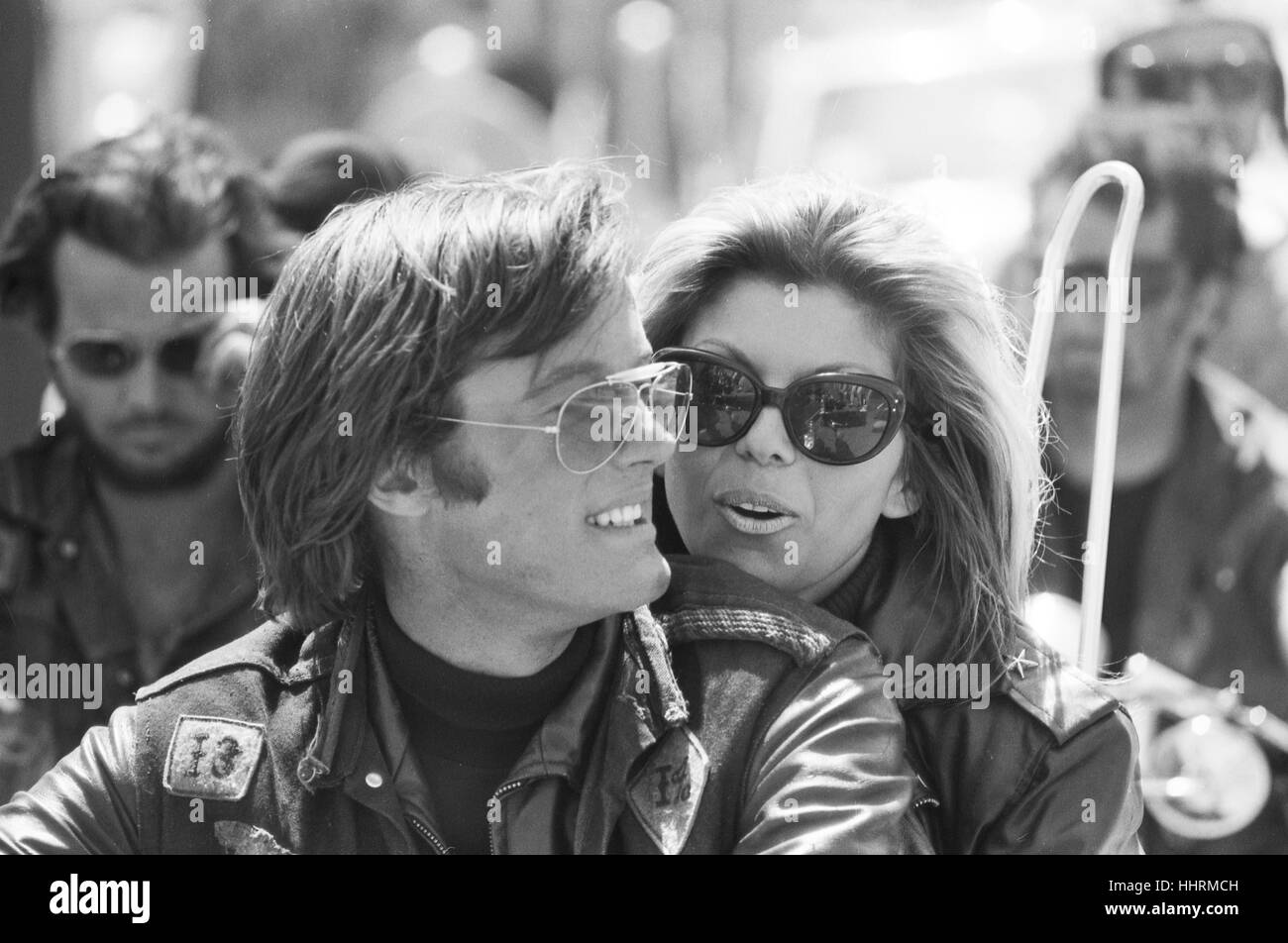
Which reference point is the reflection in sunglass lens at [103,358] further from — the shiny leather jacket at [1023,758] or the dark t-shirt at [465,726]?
the shiny leather jacket at [1023,758]

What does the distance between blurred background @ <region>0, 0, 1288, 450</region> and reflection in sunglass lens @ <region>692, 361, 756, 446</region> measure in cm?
142

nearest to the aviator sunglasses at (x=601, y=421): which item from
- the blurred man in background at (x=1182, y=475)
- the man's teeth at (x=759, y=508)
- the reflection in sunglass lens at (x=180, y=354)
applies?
the man's teeth at (x=759, y=508)

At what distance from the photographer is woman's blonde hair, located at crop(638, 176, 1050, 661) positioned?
2.06 meters

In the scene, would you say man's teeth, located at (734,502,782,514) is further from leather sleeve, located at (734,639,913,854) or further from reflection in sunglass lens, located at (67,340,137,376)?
reflection in sunglass lens, located at (67,340,137,376)

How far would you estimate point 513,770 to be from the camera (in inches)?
70.8

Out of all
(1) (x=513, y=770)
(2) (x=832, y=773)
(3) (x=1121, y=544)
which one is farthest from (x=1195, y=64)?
(1) (x=513, y=770)

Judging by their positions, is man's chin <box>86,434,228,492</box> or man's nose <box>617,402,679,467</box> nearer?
man's nose <box>617,402,679,467</box>

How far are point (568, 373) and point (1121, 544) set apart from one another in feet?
7.34

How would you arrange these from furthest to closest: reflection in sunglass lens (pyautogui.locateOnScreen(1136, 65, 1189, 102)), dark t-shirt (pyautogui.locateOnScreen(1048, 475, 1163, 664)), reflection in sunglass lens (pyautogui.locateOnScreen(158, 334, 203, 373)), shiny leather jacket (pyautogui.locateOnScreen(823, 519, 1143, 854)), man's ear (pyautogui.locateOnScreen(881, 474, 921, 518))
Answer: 1. dark t-shirt (pyautogui.locateOnScreen(1048, 475, 1163, 664))
2. reflection in sunglass lens (pyautogui.locateOnScreen(1136, 65, 1189, 102))
3. reflection in sunglass lens (pyautogui.locateOnScreen(158, 334, 203, 373))
4. man's ear (pyautogui.locateOnScreen(881, 474, 921, 518))
5. shiny leather jacket (pyautogui.locateOnScreen(823, 519, 1143, 854))

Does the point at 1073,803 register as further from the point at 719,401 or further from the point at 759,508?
the point at 719,401

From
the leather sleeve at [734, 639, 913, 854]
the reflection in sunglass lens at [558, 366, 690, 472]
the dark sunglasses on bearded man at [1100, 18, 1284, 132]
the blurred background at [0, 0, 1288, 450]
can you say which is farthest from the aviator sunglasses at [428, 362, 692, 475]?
the dark sunglasses on bearded man at [1100, 18, 1284, 132]

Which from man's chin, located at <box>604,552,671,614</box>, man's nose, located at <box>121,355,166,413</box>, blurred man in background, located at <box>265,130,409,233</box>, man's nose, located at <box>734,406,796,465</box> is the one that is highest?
blurred man in background, located at <box>265,130,409,233</box>

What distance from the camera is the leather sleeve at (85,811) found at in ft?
5.91

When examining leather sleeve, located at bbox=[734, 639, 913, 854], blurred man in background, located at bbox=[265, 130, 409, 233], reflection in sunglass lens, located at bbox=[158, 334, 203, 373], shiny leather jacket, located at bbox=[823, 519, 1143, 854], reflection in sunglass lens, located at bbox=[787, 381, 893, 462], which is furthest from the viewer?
blurred man in background, located at bbox=[265, 130, 409, 233]
